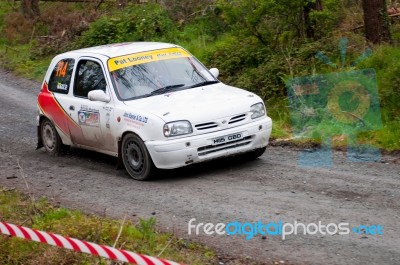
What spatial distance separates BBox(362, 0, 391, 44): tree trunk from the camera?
552 inches

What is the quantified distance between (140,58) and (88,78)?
0.89m

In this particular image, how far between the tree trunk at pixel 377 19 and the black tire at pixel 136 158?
20.6 ft

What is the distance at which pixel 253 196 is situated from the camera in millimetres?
8719

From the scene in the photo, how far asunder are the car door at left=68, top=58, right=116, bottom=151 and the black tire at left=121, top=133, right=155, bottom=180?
13.6 inches

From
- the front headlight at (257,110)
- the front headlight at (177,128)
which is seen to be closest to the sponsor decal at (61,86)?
the front headlight at (177,128)

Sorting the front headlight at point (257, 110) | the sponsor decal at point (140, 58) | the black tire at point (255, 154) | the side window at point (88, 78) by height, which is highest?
the sponsor decal at point (140, 58)

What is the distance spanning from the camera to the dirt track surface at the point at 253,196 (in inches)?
272

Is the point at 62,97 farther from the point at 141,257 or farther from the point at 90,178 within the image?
the point at 141,257

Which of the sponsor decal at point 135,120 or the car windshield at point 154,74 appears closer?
the sponsor decal at point 135,120

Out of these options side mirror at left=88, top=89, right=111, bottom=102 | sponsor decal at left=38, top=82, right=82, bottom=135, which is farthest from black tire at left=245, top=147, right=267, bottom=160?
sponsor decal at left=38, top=82, right=82, bottom=135

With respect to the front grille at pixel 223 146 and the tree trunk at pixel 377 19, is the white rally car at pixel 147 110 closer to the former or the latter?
the front grille at pixel 223 146

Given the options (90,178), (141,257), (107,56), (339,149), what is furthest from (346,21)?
(141,257)

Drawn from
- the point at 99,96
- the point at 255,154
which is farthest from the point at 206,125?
the point at 99,96

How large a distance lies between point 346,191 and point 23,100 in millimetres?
11991
